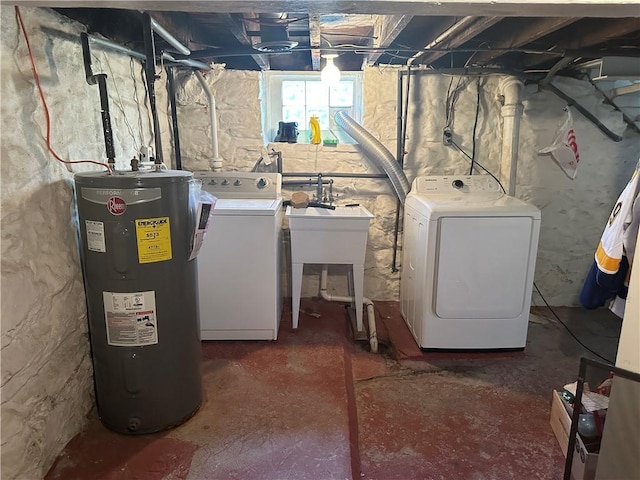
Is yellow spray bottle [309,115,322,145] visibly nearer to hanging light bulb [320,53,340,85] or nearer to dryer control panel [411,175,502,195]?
hanging light bulb [320,53,340,85]

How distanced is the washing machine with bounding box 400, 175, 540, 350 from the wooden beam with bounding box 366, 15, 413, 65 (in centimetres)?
92

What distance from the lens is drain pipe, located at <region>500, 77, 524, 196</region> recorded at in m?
3.02

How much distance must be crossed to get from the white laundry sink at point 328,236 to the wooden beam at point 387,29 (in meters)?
0.97

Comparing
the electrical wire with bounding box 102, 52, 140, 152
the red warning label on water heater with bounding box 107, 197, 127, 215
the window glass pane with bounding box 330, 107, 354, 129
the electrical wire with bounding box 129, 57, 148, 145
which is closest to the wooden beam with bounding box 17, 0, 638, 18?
the red warning label on water heater with bounding box 107, 197, 127, 215

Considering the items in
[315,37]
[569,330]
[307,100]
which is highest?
[315,37]

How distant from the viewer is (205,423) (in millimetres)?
1920

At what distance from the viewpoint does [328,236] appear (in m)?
2.75

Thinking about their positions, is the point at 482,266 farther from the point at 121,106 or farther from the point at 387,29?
the point at 121,106

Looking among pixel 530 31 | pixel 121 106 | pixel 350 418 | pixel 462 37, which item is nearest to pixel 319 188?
pixel 462 37

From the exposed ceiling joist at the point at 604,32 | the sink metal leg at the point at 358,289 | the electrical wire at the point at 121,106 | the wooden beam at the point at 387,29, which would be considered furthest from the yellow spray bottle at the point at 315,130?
the exposed ceiling joist at the point at 604,32

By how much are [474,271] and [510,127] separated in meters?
1.15

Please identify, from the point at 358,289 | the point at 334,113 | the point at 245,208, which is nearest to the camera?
the point at 245,208

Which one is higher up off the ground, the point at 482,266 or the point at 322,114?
the point at 322,114

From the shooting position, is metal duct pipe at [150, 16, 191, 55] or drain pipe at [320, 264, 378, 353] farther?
drain pipe at [320, 264, 378, 353]
